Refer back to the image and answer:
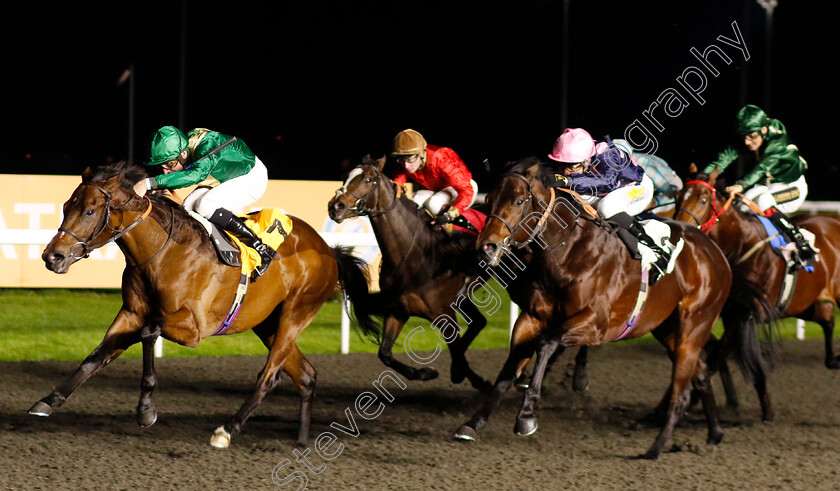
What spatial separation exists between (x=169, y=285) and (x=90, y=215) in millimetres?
482

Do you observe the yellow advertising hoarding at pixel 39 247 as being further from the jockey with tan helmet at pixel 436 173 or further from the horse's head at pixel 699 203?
the horse's head at pixel 699 203

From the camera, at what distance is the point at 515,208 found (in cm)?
381

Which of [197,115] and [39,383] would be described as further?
[197,115]

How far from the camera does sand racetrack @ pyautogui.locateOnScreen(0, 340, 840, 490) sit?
12.0 feet

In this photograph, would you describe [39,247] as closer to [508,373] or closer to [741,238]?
[508,373]

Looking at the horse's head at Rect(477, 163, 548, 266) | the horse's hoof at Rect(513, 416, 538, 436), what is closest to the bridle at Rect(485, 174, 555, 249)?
the horse's head at Rect(477, 163, 548, 266)

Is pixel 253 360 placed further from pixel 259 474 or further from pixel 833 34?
pixel 833 34

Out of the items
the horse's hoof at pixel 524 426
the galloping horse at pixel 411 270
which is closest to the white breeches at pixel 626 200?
the galloping horse at pixel 411 270

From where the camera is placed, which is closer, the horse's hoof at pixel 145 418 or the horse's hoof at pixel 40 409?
the horse's hoof at pixel 40 409

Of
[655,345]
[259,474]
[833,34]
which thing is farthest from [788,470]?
[833,34]

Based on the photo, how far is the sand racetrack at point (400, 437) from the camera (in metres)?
3.66

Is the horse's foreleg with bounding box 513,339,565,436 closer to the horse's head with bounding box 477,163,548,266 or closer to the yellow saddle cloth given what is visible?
the horse's head with bounding box 477,163,548,266

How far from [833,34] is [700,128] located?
6.76m

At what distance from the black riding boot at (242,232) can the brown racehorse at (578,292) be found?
3.68 ft
